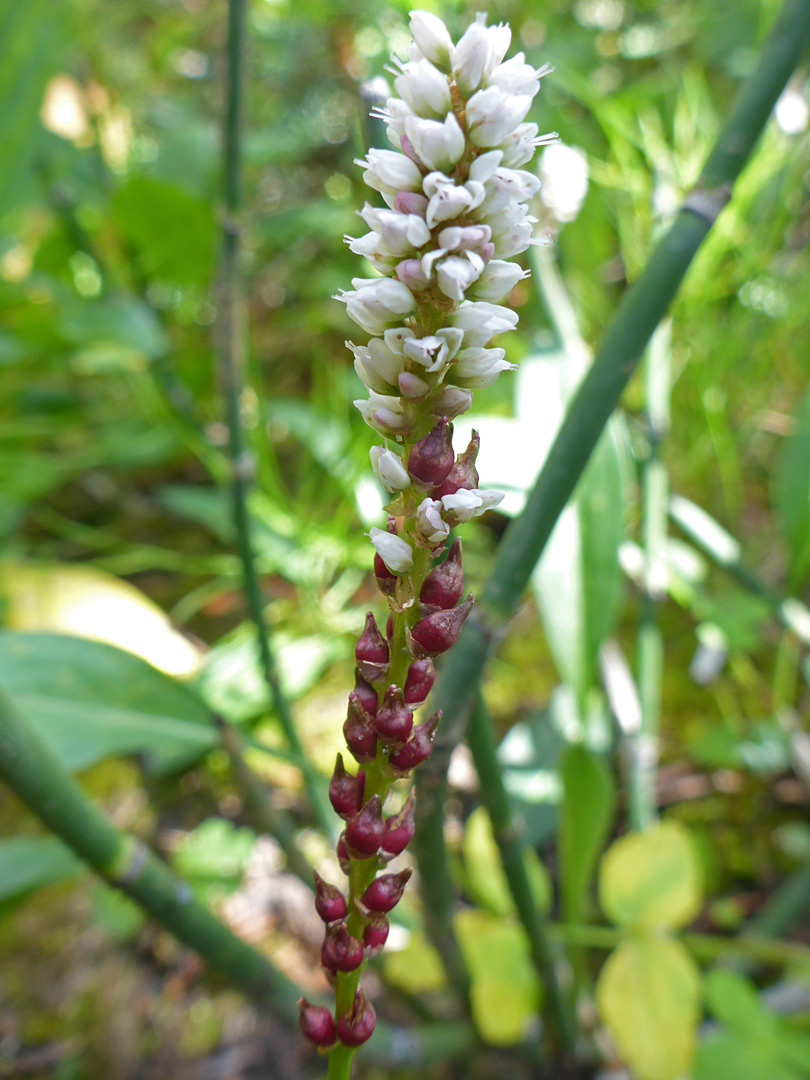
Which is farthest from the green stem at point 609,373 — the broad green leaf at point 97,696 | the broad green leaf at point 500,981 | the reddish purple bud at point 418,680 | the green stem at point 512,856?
the broad green leaf at point 500,981

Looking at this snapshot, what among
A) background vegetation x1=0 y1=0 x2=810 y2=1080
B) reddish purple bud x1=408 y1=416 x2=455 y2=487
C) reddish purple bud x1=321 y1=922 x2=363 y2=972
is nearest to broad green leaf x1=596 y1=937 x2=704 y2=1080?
background vegetation x1=0 y1=0 x2=810 y2=1080

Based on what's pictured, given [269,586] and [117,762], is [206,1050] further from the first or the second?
[269,586]

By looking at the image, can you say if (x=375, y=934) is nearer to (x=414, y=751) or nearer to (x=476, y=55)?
(x=414, y=751)

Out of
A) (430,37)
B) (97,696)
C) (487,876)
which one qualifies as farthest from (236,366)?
(487,876)

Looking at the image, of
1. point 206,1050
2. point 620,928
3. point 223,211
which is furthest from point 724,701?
point 223,211

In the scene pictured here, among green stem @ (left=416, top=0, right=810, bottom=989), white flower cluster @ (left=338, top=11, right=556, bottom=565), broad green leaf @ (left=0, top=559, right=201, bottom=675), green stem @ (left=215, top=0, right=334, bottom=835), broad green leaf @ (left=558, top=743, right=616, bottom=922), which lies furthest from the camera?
broad green leaf @ (left=0, top=559, right=201, bottom=675)

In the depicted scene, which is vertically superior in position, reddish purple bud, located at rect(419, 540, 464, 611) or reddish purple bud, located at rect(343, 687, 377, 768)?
reddish purple bud, located at rect(419, 540, 464, 611)

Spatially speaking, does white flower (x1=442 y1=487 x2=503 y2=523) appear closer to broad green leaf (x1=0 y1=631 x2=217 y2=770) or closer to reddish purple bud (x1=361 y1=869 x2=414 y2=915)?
reddish purple bud (x1=361 y1=869 x2=414 y2=915)
